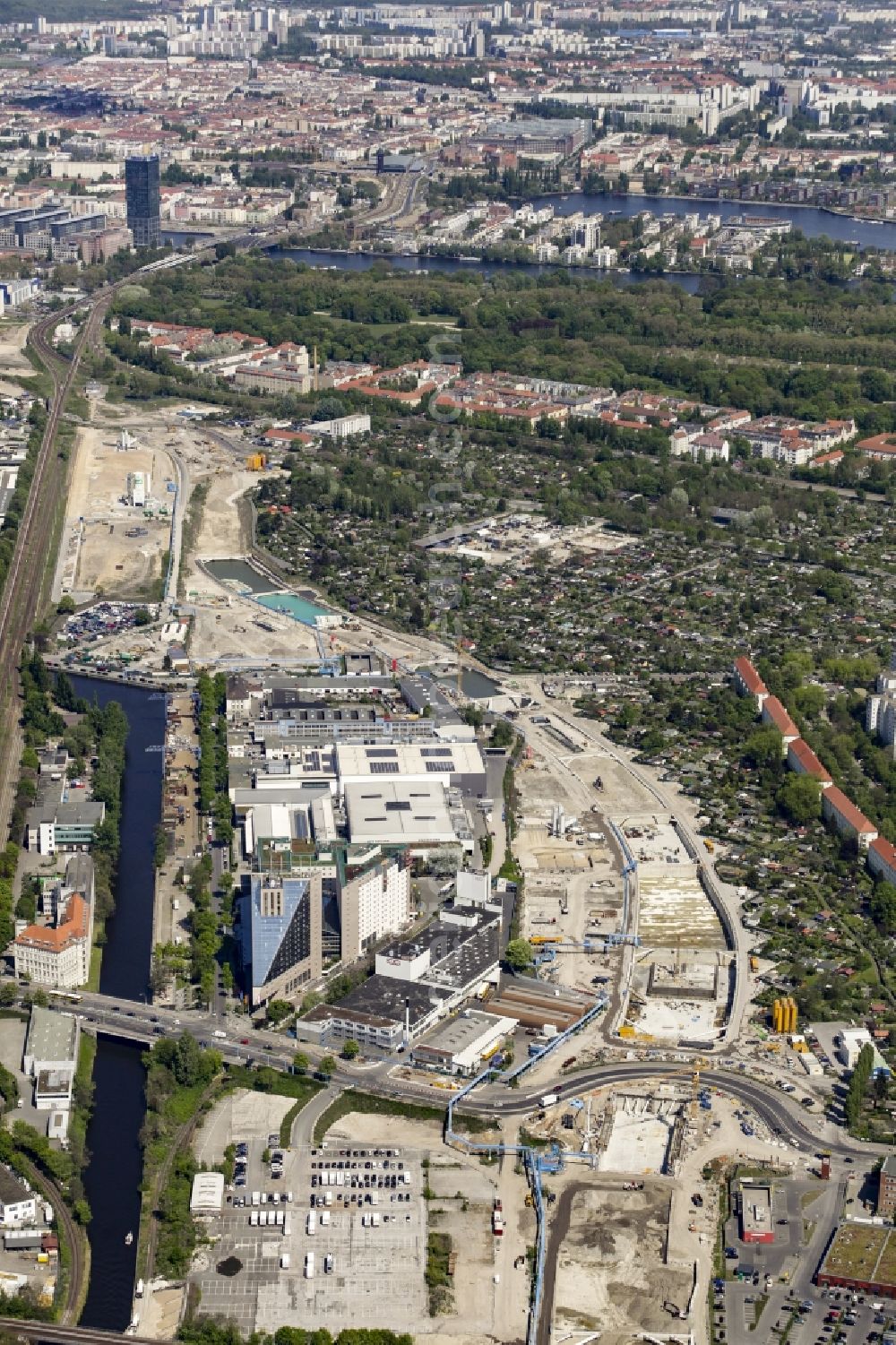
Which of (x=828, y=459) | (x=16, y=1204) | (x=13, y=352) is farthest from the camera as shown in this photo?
(x=13, y=352)

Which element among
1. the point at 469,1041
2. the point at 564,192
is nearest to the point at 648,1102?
the point at 469,1041

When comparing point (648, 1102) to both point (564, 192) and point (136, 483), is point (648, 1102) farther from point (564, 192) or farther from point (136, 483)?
point (564, 192)

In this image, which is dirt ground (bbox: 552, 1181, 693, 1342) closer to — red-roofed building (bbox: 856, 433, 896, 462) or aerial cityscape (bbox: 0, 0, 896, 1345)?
aerial cityscape (bbox: 0, 0, 896, 1345)

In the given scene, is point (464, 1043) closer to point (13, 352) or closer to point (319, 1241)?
point (319, 1241)

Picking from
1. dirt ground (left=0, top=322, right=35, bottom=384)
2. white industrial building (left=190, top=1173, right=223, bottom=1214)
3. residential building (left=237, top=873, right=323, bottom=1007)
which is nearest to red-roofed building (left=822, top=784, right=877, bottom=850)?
residential building (left=237, top=873, right=323, bottom=1007)

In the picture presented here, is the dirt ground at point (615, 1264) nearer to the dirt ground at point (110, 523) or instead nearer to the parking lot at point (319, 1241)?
the parking lot at point (319, 1241)

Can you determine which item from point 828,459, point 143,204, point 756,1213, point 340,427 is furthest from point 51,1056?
point 143,204
